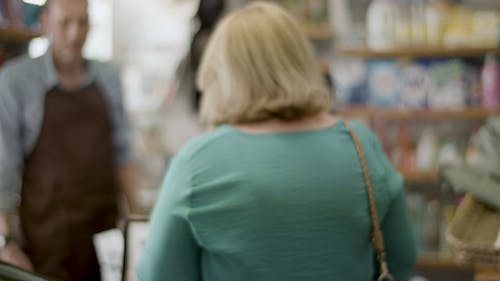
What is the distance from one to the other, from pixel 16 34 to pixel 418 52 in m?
2.98

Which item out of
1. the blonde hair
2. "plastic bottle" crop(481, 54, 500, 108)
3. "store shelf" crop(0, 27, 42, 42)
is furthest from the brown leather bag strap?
"plastic bottle" crop(481, 54, 500, 108)

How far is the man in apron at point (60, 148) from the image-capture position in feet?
8.11

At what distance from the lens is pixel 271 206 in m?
1.56

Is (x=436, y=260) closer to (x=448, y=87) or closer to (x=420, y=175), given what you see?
(x=420, y=175)

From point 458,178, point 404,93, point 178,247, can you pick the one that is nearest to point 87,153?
point 178,247

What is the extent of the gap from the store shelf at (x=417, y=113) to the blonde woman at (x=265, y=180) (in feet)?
10.8

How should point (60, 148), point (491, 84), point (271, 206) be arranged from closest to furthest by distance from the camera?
point (271, 206), point (60, 148), point (491, 84)

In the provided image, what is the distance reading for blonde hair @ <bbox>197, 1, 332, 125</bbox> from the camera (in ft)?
5.35

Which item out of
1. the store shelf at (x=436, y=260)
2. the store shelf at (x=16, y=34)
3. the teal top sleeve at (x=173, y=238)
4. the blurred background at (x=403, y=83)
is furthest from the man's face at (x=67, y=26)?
the store shelf at (x=436, y=260)

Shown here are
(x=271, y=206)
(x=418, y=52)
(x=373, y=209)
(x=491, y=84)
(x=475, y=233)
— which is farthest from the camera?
(x=418, y=52)

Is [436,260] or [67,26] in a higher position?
[67,26]

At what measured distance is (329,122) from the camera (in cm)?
171

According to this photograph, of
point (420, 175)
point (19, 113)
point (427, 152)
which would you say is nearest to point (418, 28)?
point (427, 152)

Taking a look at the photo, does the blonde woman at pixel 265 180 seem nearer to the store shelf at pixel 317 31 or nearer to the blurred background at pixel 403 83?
the blurred background at pixel 403 83
